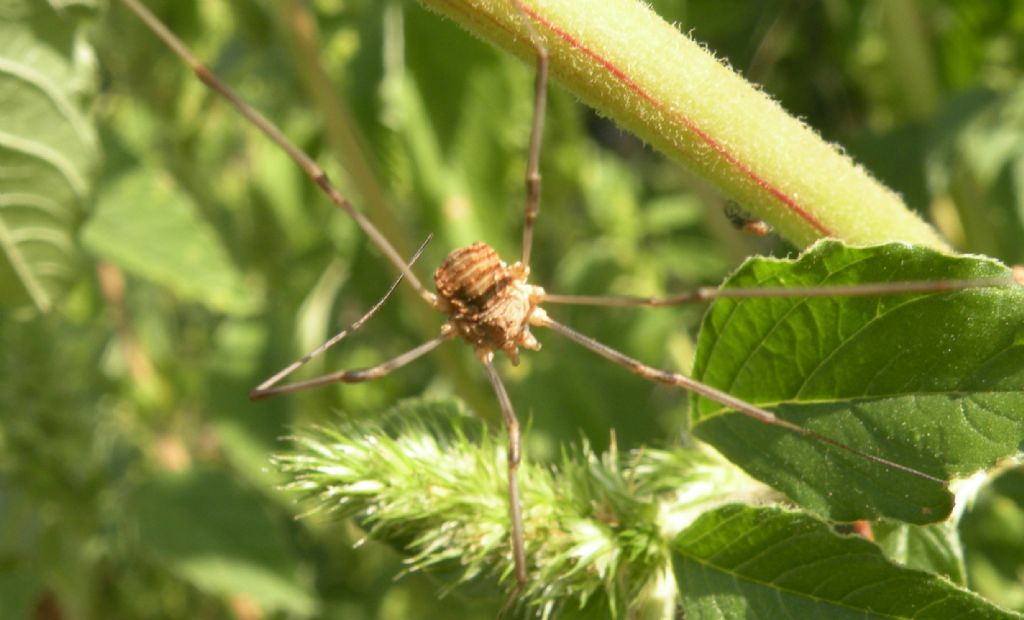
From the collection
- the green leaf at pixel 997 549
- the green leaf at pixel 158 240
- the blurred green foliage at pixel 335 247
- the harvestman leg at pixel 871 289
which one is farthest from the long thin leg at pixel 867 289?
the green leaf at pixel 158 240

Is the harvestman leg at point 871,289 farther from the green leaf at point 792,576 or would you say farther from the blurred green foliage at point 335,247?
the blurred green foliage at point 335,247

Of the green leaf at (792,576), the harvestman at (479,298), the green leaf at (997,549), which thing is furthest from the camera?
the green leaf at (997,549)

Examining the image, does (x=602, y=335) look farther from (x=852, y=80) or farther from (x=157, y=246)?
(x=852, y=80)

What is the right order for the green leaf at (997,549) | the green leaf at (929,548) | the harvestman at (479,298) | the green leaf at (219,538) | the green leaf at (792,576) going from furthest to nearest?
the green leaf at (219,538), the green leaf at (997,549), the harvestman at (479,298), the green leaf at (929,548), the green leaf at (792,576)

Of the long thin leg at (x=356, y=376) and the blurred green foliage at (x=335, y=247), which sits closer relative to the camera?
the long thin leg at (x=356, y=376)

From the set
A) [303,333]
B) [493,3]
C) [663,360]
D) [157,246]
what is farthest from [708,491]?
[303,333]

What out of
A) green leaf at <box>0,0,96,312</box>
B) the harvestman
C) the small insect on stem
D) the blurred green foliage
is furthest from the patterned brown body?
green leaf at <box>0,0,96,312</box>

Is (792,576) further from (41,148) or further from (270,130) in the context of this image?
(41,148)
